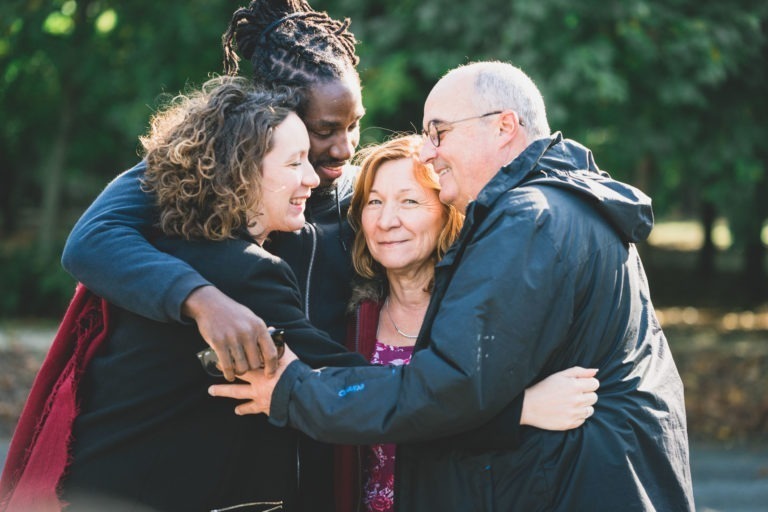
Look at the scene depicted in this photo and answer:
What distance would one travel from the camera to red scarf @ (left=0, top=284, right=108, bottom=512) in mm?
2760

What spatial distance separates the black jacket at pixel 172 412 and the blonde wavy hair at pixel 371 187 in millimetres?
839

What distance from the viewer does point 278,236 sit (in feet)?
10.8

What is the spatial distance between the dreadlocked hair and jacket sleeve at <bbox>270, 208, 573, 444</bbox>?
1.26 metres

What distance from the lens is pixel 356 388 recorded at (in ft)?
8.85

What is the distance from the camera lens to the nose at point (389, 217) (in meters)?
3.49

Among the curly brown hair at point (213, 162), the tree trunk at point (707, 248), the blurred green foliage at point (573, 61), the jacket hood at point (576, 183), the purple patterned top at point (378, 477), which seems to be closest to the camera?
the jacket hood at point (576, 183)

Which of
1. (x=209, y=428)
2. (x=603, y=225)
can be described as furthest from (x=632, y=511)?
(x=209, y=428)

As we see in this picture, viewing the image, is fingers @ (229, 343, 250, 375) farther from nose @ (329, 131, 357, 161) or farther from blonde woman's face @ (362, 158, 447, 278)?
nose @ (329, 131, 357, 161)

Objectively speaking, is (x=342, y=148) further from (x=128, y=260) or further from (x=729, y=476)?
(x=729, y=476)

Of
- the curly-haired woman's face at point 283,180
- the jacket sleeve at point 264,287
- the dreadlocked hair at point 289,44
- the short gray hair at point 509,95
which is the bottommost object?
the jacket sleeve at point 264,287

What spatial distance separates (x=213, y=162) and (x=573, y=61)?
566cm

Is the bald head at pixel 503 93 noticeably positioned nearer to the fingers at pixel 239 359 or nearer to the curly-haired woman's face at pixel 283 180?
the curly-haired woman's face at pixel 283 180

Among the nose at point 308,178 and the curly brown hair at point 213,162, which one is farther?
the nose at point 308,178

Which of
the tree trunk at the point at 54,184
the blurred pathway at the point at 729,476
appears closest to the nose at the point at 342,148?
the blurred pathway at the point at 729,476
